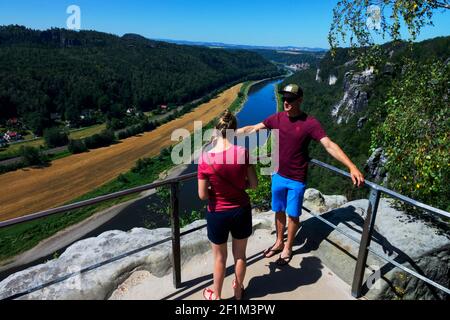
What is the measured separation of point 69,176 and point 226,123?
161 ft

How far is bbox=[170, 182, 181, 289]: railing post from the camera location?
3168mm

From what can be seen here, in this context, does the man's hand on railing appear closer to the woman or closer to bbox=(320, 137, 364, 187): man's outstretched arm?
bbox=(320, 137, 364, 187): man's outstretched arm

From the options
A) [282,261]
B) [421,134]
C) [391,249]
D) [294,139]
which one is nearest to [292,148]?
[294,139]

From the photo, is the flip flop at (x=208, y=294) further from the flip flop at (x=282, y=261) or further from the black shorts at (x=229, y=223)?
the flip flop at (x=282, y=261)

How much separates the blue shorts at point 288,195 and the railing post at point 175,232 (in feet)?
3.43

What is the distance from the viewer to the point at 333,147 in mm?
3117

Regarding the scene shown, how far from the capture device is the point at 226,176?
2.60 metres

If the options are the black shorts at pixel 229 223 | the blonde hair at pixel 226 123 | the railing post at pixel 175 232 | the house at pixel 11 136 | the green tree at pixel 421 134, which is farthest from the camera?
the house at pixel 11 136

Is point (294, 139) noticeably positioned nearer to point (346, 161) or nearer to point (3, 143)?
point (346, 161)

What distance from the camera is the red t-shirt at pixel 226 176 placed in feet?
8.37

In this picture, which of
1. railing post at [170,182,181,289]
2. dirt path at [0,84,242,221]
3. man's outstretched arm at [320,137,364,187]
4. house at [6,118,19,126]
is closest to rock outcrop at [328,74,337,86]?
dirt path at [0,84,242,221]

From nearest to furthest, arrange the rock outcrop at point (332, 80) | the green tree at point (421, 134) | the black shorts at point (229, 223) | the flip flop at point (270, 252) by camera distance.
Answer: the black shorts at point (229, 223) < the flip flop at point (270, 252) < the green tree at point (421, 134) < the rock outcrop at point (332, 80)

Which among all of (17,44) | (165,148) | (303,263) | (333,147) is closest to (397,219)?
(303,263)

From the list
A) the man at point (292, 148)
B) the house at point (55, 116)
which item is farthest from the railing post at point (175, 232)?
the house at point (55, 116)
